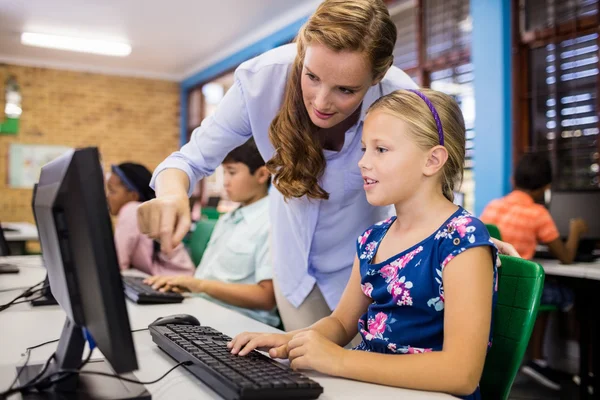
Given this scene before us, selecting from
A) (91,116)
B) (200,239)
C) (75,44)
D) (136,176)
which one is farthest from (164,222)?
(91,116)

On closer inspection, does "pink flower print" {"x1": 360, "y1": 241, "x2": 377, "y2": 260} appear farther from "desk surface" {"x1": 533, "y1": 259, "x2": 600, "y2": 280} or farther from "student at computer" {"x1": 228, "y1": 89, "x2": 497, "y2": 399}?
"desk surface" {"x1": 533, "y1": 259, "x2": 600, "y2": 280}

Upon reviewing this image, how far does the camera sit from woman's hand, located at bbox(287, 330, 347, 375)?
2.94 ft

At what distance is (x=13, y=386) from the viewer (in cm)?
82

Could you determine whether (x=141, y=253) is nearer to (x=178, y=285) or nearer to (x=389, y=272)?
(x=178, y=285)

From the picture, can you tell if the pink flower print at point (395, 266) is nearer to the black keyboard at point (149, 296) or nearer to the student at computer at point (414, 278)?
the student at computer at point (414, 278)

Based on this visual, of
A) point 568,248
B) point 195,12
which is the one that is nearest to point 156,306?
point 568,248

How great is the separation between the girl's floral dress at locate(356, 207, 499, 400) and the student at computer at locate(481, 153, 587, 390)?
226 centimetres

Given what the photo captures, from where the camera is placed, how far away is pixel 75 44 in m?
7.47

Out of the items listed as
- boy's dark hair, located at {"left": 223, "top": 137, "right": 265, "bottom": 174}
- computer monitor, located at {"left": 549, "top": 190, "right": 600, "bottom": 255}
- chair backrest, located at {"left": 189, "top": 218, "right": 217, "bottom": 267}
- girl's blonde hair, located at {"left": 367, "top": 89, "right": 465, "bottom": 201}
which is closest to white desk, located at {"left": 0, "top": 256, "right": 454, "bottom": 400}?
girl's blonde hair, located at {"left": 367, "top": 89, "right": 465, "bottom": 201}

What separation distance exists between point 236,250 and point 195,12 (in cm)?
501

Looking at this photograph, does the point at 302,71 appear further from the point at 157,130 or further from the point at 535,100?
the point at 157,130

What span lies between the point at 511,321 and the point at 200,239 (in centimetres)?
217

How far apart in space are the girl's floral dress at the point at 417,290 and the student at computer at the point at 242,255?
2.45 ft

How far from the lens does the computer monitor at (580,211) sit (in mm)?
3354
